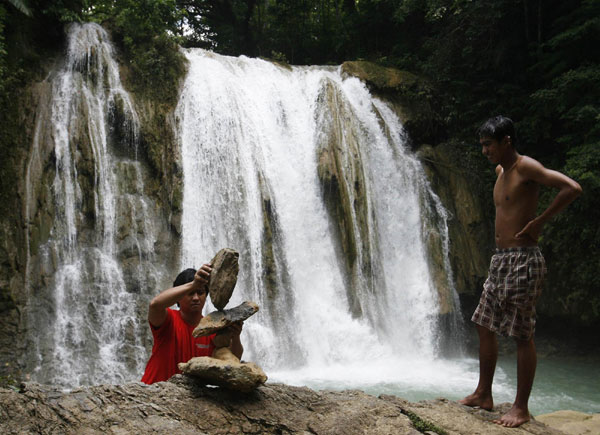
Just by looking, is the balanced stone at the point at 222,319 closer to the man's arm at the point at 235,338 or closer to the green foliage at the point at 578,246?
the man's arm at the point at 235,338

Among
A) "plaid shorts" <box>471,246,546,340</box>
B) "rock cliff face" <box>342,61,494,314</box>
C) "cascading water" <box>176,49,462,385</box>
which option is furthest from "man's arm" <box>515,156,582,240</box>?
"rock cliff face" <box>342,61,494,314</box>

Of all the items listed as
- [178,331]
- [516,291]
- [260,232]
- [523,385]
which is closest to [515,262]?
[516,291]

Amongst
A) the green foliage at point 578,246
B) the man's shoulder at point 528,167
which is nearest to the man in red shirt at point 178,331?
the man's shoulder at point 528,167

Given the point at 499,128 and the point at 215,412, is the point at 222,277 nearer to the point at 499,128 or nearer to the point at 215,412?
the point at 215,412

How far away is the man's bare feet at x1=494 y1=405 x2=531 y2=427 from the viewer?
2932 millimetres

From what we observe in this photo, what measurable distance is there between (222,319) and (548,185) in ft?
6.81

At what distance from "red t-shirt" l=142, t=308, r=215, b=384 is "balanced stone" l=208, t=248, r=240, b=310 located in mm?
275

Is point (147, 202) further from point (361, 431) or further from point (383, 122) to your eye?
point (361, 431)

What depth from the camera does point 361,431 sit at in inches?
96.6

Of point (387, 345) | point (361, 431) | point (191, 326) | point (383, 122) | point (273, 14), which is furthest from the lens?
point (273, 14)

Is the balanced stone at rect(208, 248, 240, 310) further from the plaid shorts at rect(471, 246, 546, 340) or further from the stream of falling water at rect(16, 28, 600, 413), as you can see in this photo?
the stream of falling water at rect(16, 28, 600, 413)

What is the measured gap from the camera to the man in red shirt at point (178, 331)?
8.25 feet

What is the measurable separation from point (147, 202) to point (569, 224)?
8.21 m

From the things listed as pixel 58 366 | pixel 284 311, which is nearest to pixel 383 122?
pixel 284 311
